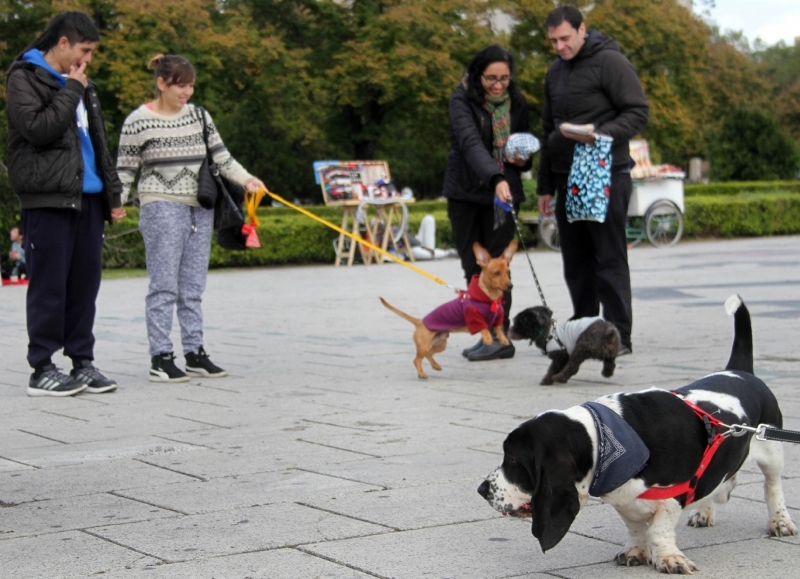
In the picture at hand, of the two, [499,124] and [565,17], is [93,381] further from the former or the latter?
[565,17]

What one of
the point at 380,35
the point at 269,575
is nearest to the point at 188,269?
the point at 269,575

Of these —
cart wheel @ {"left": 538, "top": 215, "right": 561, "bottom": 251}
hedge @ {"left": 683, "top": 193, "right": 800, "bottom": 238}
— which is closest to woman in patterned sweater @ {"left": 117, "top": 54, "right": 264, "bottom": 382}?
cart wheel @ {"left": 538, "top": 215, "right": 561, "bottom": 251}

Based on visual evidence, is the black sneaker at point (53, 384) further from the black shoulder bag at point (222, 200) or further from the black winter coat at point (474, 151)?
the black winter coat at point (474, 151)

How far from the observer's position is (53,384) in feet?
19.8

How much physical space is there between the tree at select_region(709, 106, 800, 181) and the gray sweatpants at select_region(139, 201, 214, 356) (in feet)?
91.0

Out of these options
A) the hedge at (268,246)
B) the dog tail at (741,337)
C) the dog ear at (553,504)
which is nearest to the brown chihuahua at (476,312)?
the dog tail at (741,337)

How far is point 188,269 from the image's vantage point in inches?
261

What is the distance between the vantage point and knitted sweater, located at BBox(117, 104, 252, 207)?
6.42 meters

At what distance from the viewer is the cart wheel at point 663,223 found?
63.7 feet

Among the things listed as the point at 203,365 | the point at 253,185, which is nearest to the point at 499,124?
the point at 253,185

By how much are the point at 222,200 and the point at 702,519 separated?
163 inches

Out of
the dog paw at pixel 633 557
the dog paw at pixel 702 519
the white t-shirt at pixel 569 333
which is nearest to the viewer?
the dog paw at pixel 633 557

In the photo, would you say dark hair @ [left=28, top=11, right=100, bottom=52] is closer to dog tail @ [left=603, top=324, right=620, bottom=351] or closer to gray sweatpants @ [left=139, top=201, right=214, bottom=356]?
gray sweatpants @ [left=139, top=201, right=214, bottom=356]

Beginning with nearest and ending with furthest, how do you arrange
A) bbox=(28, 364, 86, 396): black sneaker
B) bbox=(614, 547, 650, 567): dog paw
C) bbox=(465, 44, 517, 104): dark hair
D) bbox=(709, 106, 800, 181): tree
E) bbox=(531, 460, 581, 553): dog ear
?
bbox=(531, 460, 581, 553): dog ear → bbox=(614, 547, 650, 567): dog paw → bbox=(28, 364, 86, 396): black sneaker → bbox=(465, 44, 517, 104): dark hair → bbox=(709, 106, 800, 181): tree
